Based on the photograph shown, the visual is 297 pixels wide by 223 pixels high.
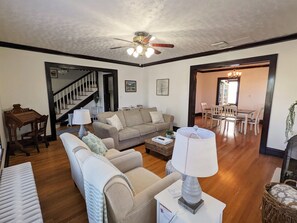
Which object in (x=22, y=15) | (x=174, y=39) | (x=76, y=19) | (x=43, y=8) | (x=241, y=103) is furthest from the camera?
(x=241, y=103)

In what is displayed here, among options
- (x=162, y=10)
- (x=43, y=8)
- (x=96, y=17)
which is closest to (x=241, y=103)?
(x=162, y=10)

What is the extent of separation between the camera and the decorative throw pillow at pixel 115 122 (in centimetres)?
361

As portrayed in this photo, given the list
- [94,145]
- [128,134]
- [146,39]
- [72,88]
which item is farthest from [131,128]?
[72,88]

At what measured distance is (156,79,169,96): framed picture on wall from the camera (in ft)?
17.9

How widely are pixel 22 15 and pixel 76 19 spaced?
0.73 meters

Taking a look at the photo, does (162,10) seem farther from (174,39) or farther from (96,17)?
(174,39)

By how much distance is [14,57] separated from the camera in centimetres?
347

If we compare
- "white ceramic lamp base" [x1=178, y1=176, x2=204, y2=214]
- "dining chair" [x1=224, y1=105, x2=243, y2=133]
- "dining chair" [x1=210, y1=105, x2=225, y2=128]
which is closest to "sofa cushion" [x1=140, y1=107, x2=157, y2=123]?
"dining chair" [x1=210, y1=105, x2=225, y2=128]

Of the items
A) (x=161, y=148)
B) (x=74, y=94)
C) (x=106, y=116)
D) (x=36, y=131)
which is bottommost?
(x=161, y=148)

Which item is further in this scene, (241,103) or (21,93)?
(241,103)

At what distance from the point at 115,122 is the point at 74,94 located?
4.14 m

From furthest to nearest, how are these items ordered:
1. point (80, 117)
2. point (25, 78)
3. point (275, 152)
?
point (25, 78), point (275, 152), point (80, 117)

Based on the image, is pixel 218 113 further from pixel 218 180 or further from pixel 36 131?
pixel 36 131

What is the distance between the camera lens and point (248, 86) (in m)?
6.81
